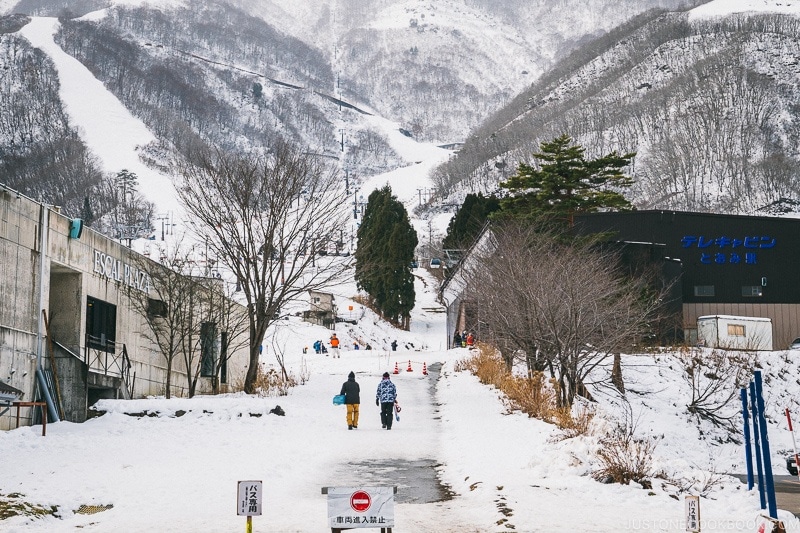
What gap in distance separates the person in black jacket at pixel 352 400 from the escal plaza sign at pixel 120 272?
29.7ft

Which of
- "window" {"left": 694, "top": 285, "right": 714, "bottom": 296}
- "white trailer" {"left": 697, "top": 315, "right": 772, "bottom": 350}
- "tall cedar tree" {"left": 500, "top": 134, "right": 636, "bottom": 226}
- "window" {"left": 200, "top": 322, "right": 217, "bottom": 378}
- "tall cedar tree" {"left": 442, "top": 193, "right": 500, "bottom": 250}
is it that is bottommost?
"window" {"left": 200, "top": 322, "right": 217, "bottom": 378}

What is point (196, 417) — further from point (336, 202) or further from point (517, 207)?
point (517, 207)

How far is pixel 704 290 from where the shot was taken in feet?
174

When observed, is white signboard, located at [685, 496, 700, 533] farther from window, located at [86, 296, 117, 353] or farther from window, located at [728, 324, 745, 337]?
window, located at [728, 324, 745, 337]

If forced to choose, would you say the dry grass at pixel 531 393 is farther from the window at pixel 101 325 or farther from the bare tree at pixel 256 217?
the window at pixel 101 325

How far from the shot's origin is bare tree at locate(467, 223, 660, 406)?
961 inches

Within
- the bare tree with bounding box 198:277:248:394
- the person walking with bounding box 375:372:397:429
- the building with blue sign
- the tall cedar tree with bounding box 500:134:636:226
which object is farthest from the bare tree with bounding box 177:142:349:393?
the building with blue sign

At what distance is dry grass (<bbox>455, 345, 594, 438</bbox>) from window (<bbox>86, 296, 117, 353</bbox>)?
12311mm

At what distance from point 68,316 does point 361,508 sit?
756 inches

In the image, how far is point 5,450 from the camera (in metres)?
17.7

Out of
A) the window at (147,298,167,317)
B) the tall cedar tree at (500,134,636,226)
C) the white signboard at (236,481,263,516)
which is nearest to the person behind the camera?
the white signboard at (236,481,263,516)

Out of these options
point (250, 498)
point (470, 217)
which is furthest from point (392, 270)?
point (250, 498)

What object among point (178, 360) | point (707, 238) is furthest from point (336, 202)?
point (707, 238)

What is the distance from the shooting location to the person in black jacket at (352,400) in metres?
22.8
